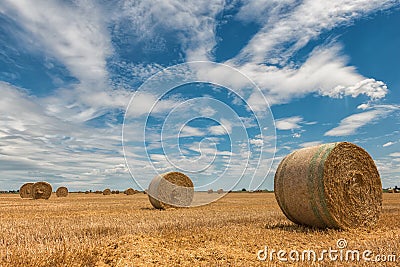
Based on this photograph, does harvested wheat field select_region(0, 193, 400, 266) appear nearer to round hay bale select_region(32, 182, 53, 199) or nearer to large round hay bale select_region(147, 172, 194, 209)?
large round hay bale select_region(147, 172, 194, 209)

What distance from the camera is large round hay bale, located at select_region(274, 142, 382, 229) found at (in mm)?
8156

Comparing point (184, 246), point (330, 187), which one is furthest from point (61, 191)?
point (184, 246)

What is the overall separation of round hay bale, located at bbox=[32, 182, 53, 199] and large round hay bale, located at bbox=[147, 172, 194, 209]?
49.3 feet

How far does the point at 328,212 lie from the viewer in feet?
26.2

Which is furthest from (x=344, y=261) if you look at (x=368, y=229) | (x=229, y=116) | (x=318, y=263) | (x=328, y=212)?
(x=229, y=116)

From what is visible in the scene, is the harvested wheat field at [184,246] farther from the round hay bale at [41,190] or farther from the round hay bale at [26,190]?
the round hay bale at [26,190]

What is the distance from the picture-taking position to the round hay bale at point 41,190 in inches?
1085

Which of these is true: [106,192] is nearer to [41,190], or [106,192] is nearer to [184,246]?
[41,190]

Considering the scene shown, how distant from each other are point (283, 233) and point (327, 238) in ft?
2.98

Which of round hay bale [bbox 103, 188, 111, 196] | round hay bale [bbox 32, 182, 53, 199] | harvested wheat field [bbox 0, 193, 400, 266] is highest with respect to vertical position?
round hay bale [bbox 103, 188, 111, 196]

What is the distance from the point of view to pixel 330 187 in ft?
27.0

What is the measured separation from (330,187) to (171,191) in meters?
8.98

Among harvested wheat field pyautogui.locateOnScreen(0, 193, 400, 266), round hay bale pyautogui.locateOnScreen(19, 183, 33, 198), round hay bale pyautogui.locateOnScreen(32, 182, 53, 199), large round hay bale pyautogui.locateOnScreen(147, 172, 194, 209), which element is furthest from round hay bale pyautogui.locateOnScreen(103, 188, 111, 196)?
harvested wheat field pyautogui.locateOnScreen(0, 193, 400, 266)

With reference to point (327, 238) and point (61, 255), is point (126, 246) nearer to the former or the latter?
point (61, 255)
